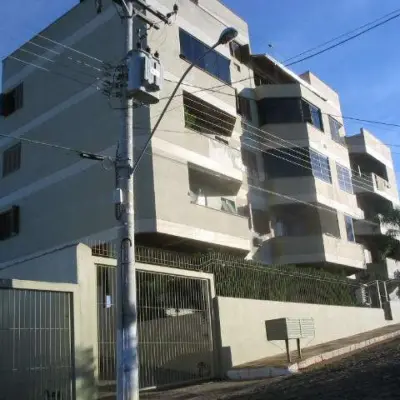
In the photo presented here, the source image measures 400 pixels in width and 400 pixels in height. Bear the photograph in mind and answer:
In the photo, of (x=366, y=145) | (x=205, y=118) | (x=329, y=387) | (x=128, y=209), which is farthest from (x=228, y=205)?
(x=366, y=145)

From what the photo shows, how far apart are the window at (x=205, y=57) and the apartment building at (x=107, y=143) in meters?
0.06

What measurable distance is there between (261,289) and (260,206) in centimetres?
828

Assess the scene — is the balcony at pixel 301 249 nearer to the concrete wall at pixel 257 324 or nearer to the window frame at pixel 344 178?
the concrete wall at pixel 257 324

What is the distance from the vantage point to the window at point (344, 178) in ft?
96.7

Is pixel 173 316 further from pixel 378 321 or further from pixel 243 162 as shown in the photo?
pixel 378 321

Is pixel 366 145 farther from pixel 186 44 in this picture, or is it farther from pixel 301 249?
pixel 186 44

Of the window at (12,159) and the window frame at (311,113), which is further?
the window frame at (311,113)

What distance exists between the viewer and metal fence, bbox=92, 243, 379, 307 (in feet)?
46.0

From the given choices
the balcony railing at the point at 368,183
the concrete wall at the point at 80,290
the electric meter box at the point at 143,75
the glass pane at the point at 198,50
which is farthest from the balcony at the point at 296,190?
A: the electric meter box at the point at 143,75

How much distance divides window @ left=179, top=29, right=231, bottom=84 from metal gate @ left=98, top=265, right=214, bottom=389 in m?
10.3

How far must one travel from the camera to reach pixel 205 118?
76.6 feet

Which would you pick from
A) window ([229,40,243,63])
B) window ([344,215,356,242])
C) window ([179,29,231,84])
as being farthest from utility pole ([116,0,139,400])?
window ([344,215,356,242])

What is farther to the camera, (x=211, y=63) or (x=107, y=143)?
(x=211, y=63)

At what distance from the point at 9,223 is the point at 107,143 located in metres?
6.82
